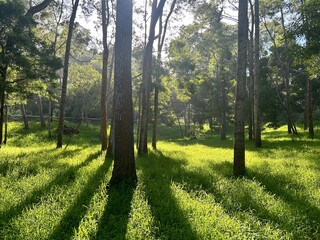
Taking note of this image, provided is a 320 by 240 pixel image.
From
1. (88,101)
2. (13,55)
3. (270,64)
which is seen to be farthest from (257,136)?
(88,101)

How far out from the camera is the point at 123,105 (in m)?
6.67

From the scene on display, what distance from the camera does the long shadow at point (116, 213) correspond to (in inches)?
161

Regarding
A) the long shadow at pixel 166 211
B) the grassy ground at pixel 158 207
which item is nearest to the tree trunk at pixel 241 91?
the grassy ground at pixel 158 207

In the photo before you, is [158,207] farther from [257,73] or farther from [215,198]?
[257,73]

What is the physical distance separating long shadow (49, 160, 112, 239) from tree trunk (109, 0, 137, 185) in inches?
24.9

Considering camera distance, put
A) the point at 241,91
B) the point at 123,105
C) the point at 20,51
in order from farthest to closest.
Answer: the point at 20,51
the point at 241,91
the point at 123,105

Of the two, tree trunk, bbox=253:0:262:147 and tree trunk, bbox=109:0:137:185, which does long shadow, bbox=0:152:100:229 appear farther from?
tree trunk, bbox=253:0:262:147

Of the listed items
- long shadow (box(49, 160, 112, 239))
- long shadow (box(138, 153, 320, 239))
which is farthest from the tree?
long shadow (box(138, 153, 320, 239))

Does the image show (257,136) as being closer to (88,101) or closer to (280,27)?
(280,27)

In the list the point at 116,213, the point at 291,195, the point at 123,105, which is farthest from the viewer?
the point at 123,105

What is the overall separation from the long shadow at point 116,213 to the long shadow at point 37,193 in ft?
4.73

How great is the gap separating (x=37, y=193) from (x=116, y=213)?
6.89 feet

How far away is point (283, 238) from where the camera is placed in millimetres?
4160


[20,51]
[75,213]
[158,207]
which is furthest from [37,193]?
[20,51]
